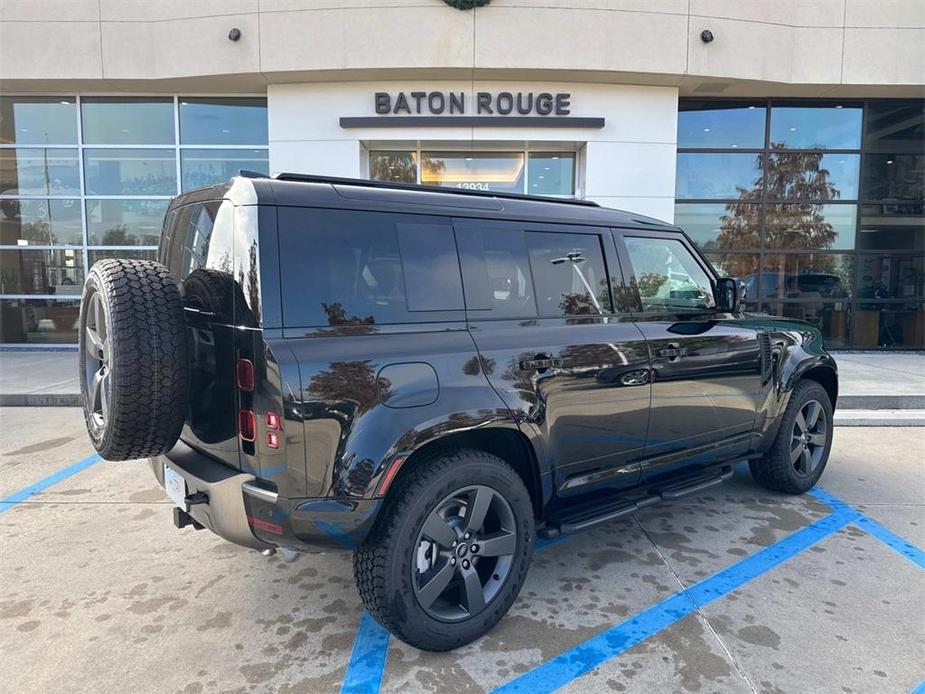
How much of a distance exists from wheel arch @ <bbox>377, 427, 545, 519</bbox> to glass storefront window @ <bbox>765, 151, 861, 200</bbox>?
35.4ft

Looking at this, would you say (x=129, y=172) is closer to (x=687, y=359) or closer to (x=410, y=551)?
(x=687, y=359)

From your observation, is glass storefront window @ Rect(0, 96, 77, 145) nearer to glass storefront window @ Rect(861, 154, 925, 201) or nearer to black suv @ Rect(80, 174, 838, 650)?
black suv @ Rect(80, 174, 838, 650)

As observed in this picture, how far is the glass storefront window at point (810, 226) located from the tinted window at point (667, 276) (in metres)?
8.98

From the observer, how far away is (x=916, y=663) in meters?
2.64

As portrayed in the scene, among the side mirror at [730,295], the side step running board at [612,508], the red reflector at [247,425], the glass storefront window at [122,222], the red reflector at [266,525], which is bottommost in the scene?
the side step running board at [612,508]

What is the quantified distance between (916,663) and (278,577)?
305 centimetres

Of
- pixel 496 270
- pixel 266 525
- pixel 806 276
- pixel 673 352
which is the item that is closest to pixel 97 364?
pixel 266 525

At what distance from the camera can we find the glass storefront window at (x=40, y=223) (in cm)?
1177

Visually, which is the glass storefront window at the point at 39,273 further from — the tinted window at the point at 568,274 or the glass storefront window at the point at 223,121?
the tinted window at the point at 568,274

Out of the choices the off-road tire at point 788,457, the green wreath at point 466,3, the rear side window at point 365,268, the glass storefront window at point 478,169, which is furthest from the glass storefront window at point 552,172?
the rear side window at point 365,268

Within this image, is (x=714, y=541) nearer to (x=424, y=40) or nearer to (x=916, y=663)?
(x=916, y=663)

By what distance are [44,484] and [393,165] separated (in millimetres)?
7877

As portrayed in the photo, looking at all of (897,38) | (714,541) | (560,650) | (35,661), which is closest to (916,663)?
(714,541)

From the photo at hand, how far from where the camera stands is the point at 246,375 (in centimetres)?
238
